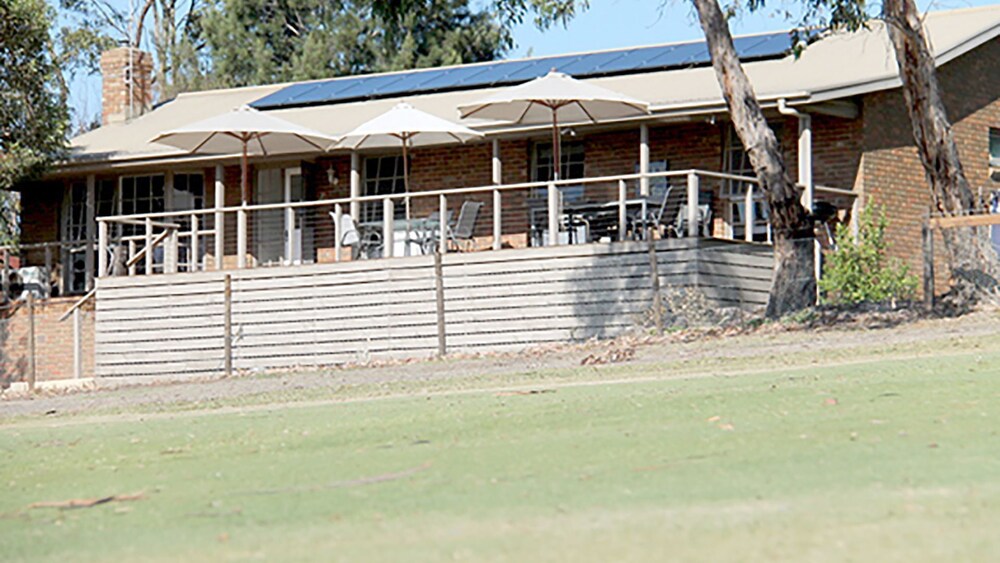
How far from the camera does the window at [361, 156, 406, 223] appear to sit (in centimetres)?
2609

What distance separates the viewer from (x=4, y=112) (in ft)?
85.9

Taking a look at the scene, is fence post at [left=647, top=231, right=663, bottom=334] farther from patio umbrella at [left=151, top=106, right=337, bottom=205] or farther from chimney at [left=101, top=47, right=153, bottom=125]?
chimney at [left=101, top=47, right=153, bottom=125]

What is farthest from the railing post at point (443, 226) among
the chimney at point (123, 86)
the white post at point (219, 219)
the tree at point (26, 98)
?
the chimney at point (123, 86)

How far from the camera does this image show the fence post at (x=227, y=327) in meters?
21.1

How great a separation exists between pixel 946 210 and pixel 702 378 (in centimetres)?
595

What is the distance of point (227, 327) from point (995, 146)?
39.1 feet

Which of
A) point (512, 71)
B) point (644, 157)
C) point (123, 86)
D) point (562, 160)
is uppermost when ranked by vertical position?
point (123, 86)

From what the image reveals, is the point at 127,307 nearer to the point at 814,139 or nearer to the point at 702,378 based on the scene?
the point at 814,139

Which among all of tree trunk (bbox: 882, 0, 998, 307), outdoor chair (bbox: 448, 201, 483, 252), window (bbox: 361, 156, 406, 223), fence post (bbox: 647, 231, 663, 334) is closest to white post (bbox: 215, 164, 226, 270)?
window (bbox: 361, 156, 406, 223)

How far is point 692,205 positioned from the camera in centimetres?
1978

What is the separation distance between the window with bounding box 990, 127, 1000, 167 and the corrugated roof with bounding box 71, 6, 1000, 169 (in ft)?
4.76

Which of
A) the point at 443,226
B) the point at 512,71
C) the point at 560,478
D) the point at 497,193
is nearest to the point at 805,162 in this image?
the point at 497,193

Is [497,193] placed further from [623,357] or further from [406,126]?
[623,357]

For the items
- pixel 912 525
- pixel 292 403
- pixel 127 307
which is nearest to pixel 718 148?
pixel 127 307
